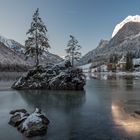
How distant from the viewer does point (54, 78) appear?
35.0 metres

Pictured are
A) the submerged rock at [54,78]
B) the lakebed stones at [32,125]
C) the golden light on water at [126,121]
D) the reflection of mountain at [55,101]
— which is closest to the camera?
the lakebed stones at [32,125]

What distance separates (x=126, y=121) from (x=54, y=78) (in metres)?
22.3

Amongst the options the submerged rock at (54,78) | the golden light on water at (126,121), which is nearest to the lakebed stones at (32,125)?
the golden light on water at (126,121)

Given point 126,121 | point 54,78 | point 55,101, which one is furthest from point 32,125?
point 54,78

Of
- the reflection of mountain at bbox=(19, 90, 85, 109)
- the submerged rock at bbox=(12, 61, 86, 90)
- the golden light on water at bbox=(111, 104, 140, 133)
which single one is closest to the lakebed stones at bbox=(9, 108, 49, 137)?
the golden light on water at bbox=(111, 104, 140, 133)

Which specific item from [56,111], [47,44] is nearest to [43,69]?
[47,44]

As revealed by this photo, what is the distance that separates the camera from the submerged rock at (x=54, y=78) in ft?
111

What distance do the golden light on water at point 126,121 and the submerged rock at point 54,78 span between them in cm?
1743

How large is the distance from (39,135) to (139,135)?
16.4 feet

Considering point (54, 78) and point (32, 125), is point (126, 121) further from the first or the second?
point (54, 78)

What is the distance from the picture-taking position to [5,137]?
36.0 ft

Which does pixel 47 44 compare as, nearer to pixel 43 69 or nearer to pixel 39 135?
pixel 43 69

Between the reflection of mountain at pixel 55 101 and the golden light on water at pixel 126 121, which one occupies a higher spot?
the reflection of mountain at pixel 55 101

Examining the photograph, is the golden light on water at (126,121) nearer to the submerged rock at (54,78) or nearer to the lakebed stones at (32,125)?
the lakebed stones at (32,125)
